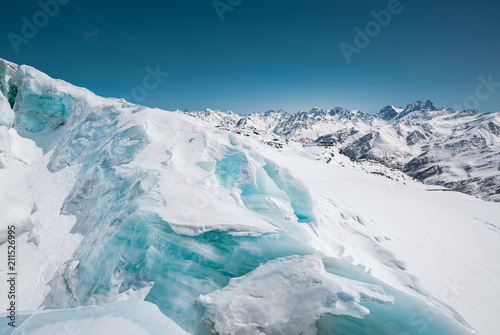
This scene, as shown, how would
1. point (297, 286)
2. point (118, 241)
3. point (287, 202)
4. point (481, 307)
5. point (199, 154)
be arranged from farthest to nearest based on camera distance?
point (199, 154)
point (287, 202)
point (481, 307)
point (118, 241)
point (297, 286)

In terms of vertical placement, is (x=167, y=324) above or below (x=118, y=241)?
below

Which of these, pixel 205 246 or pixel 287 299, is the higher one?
pixel 205 246

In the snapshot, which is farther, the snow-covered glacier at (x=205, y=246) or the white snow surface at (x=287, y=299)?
Answer: the snow-covered glacier at (x=205, y=246)

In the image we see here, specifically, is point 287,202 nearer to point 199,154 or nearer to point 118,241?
point 199,154

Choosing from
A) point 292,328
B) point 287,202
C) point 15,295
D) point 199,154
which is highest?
point 199,154

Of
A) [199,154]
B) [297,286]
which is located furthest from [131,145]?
[297,286]

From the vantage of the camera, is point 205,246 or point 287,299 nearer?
point 287,299

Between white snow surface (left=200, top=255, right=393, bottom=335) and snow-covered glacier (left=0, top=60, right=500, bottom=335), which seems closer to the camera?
white snow surface (left=200, top=255, right=393, bottom=335)

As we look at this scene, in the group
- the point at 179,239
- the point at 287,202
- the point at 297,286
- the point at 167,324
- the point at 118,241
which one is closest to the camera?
the point at 167,324
